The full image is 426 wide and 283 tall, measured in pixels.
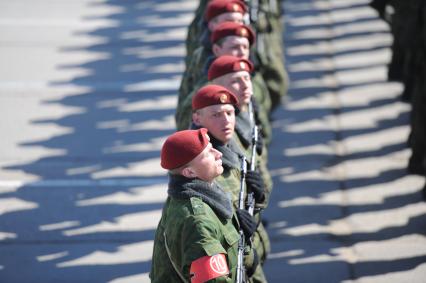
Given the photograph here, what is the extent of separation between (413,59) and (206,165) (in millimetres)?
5040

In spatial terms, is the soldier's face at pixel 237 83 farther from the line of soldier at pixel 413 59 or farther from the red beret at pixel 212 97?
the line of soldier at pixel 413 59

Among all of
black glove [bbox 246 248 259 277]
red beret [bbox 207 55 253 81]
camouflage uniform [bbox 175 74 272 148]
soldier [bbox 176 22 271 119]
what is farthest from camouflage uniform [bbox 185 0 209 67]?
black glove [bbox 246 248 259 277]

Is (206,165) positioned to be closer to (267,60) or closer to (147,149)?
(267,60)

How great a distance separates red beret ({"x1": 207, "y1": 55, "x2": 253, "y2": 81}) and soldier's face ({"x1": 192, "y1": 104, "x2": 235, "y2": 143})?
2.05 feet

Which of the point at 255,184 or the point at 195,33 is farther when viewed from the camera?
the point at 195,33

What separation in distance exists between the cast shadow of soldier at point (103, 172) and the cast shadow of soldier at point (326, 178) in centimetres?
105

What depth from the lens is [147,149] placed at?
8062mm

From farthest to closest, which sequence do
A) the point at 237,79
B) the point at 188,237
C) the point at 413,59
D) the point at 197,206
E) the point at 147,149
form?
1. the point at 413,59
2. the point at 147,149
3. the point at 237,79
4. the point at 197,206
5. the point at 188,237

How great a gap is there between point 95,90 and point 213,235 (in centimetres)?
577

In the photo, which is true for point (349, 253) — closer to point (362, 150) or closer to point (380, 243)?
point (380, 243)

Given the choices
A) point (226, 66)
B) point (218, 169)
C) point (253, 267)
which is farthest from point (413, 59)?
point (218, 169)

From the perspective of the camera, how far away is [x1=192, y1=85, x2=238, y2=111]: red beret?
483 centimetres

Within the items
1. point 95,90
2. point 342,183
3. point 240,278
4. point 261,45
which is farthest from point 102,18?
point 240,278

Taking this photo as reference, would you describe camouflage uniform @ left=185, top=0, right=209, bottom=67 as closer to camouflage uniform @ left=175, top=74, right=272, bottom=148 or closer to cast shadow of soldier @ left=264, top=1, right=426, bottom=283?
camouflage uniform @ left=175, top=74, right=272, bottom=148
